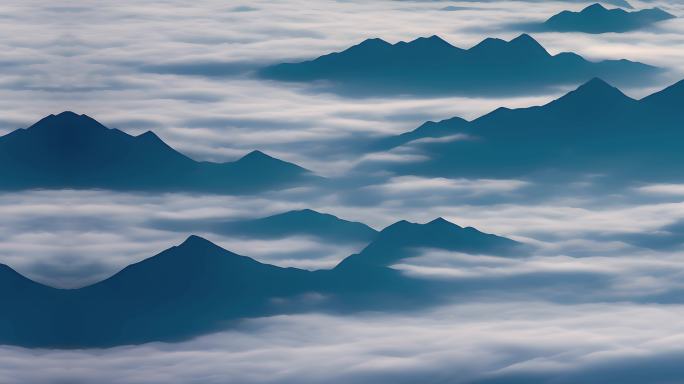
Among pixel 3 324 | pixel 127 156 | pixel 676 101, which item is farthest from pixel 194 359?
pixel 676 101

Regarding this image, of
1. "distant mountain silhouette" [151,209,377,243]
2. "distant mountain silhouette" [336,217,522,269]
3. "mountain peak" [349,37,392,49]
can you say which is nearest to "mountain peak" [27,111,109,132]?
"distant mountain silhouette" [151,209,377,243]

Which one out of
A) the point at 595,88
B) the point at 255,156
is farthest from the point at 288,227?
the point at 595,88

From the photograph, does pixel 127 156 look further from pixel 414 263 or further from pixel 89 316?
pixel 89 316

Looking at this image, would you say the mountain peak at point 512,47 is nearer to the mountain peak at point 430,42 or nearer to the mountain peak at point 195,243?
the mountain peak at point 430,42

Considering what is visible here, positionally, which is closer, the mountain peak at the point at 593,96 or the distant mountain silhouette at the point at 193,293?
the distant mountain silhouette at the point at 193,293

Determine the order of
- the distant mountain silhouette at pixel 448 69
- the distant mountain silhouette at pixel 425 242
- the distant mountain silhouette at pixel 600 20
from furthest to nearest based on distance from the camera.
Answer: the distant mountain silhouette at pixel 600 20 < the distant mountain silhouette at pixel 448 69 < the distant mountain silhouette at pixel 425 242

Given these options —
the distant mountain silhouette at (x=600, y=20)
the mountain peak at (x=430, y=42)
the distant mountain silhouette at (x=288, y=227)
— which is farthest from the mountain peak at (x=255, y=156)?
the distant mountain silhouette at (x=600, y=20)
